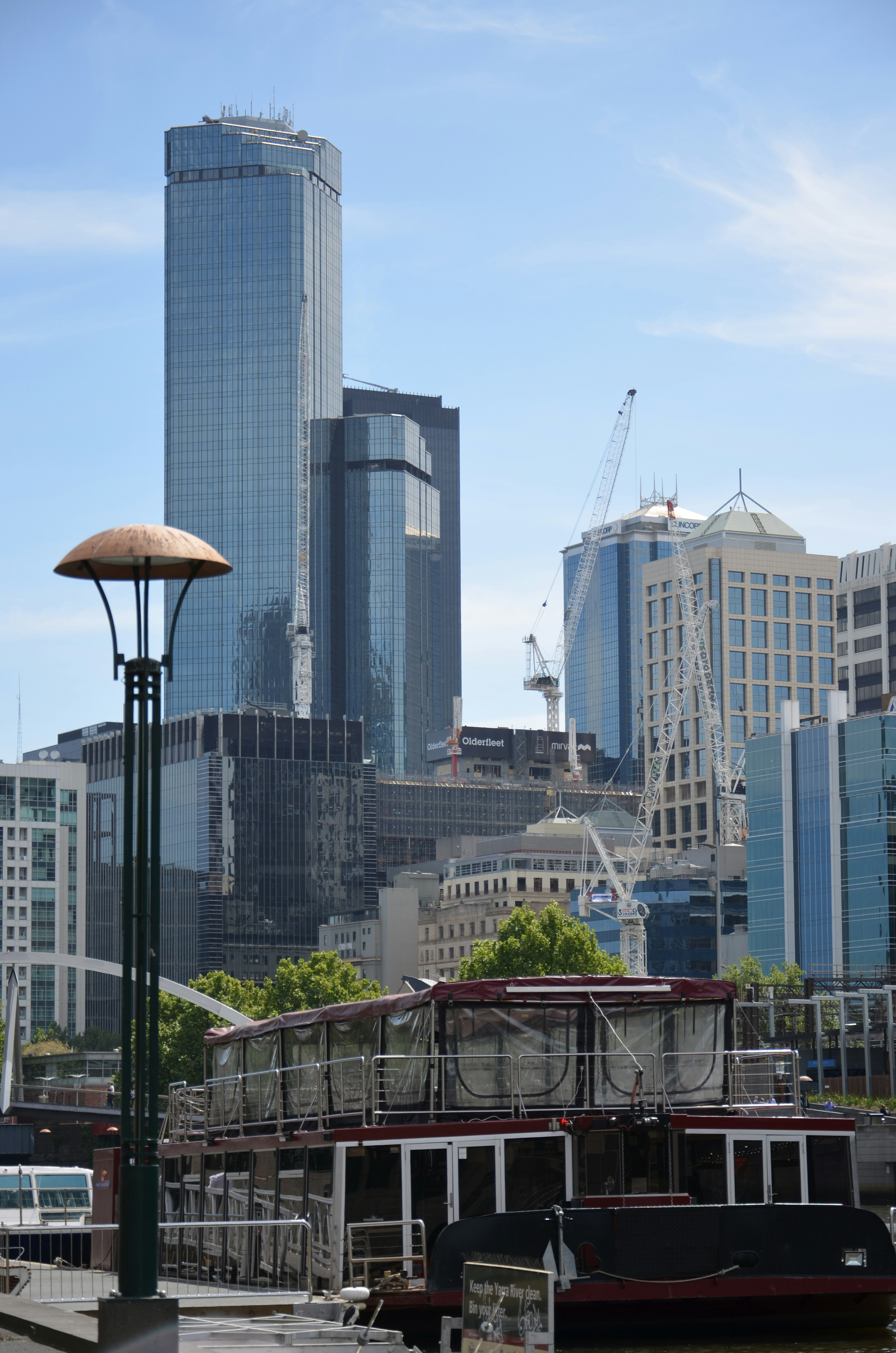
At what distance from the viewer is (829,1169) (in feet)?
120

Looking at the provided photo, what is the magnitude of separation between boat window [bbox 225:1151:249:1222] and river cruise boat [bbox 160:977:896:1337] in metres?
1.76

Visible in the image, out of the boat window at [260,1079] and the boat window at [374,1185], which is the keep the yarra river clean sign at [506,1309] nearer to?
the boat window at [374,1185]

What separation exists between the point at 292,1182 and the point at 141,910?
641 inches

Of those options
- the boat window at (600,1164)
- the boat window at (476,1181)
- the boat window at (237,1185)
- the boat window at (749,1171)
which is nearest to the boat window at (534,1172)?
the boat window at (476,1181)

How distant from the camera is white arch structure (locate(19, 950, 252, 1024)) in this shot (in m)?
62.6

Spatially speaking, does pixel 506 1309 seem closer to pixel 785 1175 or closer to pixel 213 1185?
pixel 785 1175

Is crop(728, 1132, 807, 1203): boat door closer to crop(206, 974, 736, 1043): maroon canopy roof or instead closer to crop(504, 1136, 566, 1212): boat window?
crop(206, 974, 736, 1043): maroon canopy roof

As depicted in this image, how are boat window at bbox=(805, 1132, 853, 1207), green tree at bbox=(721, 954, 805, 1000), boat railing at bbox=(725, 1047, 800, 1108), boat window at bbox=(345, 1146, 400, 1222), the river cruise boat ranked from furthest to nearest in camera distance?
green tree at bbox=(721, 954, 805, 1000) → boat railing at bbox=(725, 1047, 800, 1108) → boat window at bbox=(805, 1132, 853, 1207) → boat window at bbox=(345, 1146, 400, 1222) → the river cruise boat

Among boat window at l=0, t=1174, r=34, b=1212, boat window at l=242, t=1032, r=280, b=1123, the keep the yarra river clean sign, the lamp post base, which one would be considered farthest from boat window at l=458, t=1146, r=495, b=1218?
boat window at l=0, t=1174, r=34, b=1212

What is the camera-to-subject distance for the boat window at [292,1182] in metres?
37.3

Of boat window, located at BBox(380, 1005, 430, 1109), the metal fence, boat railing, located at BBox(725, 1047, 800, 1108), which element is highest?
boat window, located at BBox(380, 1005, 430, 1109)

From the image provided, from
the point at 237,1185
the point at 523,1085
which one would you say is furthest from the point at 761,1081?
the point at 237,1185

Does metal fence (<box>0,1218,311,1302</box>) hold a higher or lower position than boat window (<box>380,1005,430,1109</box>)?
lower

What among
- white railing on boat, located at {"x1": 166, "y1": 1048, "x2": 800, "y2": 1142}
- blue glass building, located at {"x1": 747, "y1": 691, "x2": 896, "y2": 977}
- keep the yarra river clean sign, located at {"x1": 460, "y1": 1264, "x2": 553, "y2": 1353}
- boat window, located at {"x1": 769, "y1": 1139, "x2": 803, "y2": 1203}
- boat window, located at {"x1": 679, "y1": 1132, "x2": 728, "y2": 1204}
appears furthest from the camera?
blue glass building, located at {"x1": 747, "y1": 691, "x2": 896, "y2": 977}
